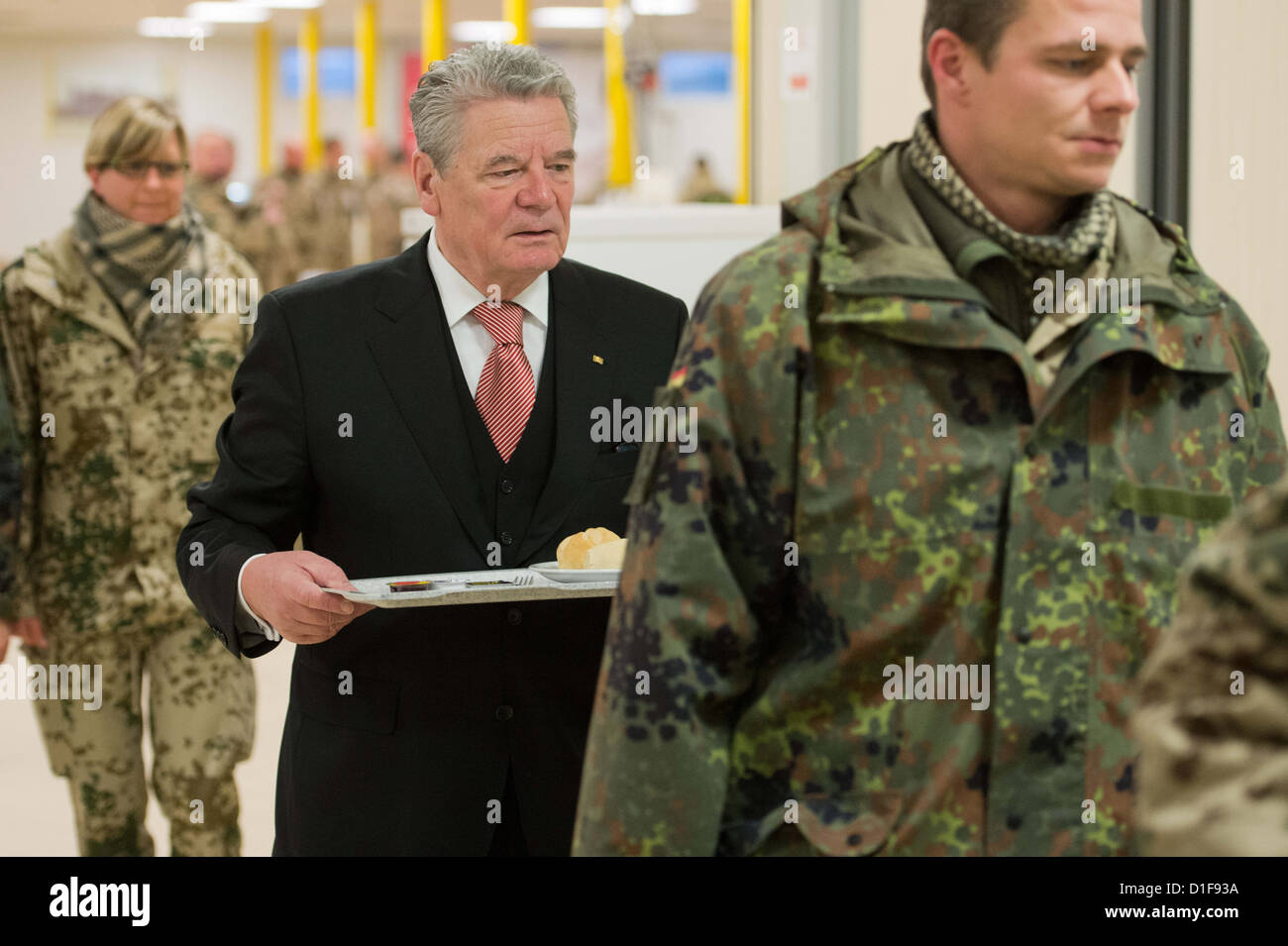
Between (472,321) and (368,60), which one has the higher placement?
(368,60)

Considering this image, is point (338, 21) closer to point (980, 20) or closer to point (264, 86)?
point (264, 86)

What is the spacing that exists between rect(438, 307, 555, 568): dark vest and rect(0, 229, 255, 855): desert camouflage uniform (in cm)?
173

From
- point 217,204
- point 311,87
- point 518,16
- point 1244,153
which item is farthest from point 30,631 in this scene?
point 311,87

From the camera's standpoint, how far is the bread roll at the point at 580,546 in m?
2.09

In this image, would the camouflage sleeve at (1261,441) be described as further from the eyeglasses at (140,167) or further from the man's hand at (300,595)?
the eyeglasses at (140,167)

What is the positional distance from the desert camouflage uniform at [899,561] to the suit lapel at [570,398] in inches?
26.2

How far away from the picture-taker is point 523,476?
2248 millimetres

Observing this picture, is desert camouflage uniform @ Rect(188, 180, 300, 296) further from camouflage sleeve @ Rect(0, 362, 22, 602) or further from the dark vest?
the dark vest

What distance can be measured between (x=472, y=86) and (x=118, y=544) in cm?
202

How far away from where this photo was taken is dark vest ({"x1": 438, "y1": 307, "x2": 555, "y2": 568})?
2.22m

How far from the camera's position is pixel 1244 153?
13.4ft

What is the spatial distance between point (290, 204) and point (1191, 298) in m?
14.5

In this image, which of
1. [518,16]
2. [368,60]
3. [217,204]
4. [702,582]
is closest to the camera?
[702,582]
